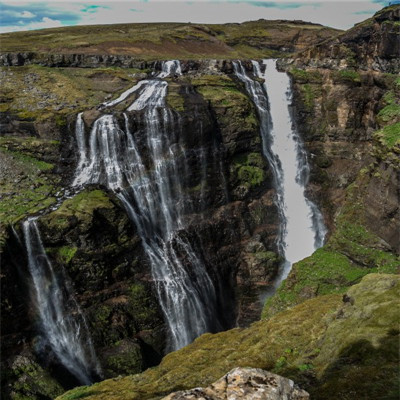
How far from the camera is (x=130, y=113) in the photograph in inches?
1205

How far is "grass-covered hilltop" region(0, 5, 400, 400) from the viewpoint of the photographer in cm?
1116

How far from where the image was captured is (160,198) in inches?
1162

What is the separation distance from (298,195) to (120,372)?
908 inches

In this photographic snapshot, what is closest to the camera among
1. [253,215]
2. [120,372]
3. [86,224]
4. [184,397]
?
[184,397]

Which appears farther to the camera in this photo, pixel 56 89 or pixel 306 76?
pixel 306 76

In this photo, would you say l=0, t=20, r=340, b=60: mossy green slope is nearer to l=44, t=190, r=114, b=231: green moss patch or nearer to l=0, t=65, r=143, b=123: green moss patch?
l=0, t=65, r=143, b=123: green moss patch

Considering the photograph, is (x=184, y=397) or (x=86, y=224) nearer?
(x=184, y=397)

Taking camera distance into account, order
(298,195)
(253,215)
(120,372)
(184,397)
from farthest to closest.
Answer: (298,195)
(253,215)
(120,372)
(184,397)

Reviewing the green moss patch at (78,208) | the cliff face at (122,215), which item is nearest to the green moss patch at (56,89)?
the cliff face at (122,215)

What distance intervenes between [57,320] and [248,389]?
64.3 ft

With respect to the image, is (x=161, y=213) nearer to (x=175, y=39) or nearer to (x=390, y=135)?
(x=390, y=135)

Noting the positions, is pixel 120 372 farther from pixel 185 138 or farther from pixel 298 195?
pixel 298 195

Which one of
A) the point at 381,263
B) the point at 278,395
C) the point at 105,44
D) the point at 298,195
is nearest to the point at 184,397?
the point at 278,395

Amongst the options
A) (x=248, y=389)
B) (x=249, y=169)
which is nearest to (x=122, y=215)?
(x=249, y=169)
